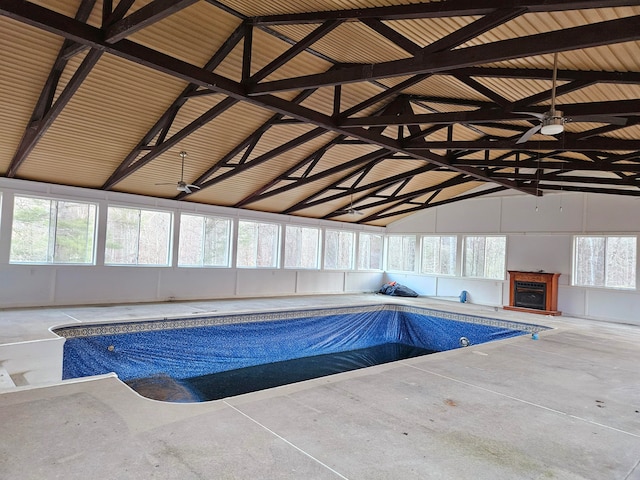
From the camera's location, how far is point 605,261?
9.88 m

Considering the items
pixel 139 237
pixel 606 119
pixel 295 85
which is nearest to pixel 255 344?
pixel 139 237

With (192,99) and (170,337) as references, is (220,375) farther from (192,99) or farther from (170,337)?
(192,99)

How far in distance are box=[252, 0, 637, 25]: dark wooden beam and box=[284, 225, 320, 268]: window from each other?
784 cm

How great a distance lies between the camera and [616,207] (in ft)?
31.9

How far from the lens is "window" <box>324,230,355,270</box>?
13289 mm

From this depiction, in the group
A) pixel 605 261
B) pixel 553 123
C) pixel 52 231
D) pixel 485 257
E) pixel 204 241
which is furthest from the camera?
pixel 485 257

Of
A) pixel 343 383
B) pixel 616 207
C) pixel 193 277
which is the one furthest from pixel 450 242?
pixel 343 383

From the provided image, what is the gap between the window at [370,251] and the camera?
46.6 feet

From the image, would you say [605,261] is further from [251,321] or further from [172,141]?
[172,141]

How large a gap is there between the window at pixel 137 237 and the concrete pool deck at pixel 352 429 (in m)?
5.93

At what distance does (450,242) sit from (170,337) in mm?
8821

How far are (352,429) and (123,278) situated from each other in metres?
7.47

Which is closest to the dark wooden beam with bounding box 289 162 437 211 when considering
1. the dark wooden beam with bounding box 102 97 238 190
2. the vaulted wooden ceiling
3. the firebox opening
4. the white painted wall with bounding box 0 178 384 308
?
the vaulted wooden ceiling

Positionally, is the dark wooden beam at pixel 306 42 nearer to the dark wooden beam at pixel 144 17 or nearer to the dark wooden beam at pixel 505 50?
the dark wooden beam at pixel 505 50
